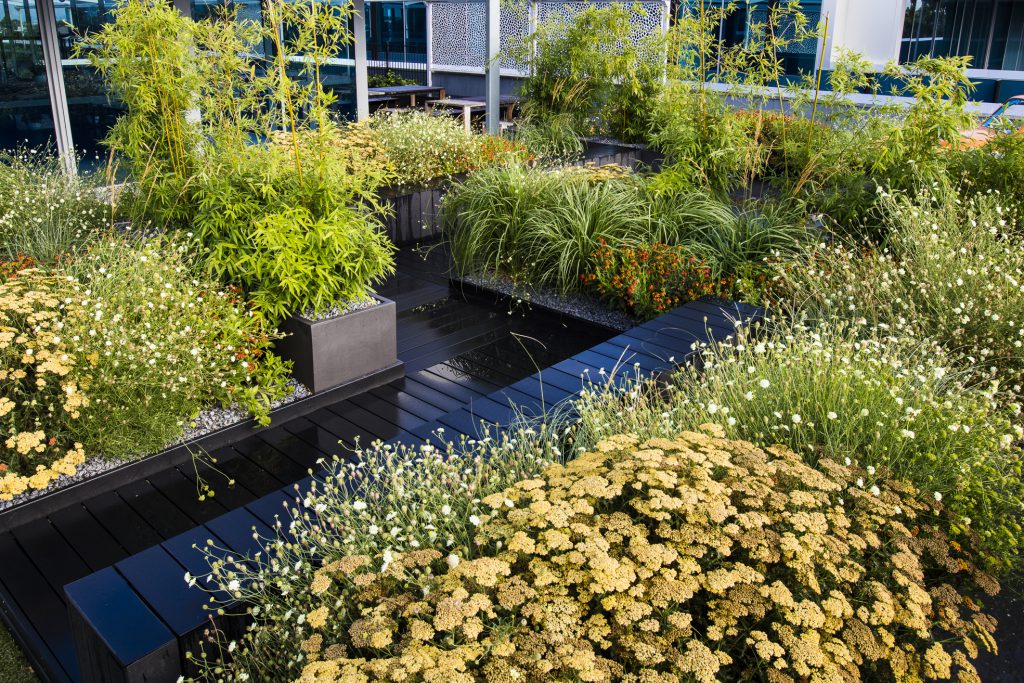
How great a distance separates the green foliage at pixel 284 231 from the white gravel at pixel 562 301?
1.46m

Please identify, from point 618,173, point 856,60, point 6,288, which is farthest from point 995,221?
point 6,288

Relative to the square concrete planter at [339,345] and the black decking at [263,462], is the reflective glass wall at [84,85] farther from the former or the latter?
the square concrete planter at [339,345]

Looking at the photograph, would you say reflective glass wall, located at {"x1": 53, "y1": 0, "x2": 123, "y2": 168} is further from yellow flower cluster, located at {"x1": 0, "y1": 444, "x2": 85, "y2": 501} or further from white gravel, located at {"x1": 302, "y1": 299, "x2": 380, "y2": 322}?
yellow flower cluster, located at {"x1": 0, "y1": 444, "x2": 85, "y2": 501}

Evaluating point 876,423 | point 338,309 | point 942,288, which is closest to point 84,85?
point 338,309

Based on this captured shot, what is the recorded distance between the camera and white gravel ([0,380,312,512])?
333 cm

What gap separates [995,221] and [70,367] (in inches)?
209

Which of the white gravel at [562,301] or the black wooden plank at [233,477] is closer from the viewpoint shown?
the black wooden plank at [233,477]

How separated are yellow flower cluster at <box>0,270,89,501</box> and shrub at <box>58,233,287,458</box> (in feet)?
0.20

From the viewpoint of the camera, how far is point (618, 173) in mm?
6852

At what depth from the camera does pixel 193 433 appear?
384 centimetres

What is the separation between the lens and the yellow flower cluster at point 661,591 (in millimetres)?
1726

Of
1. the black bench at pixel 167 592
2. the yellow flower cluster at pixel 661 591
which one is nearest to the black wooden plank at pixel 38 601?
the black bench at pixel 167 592

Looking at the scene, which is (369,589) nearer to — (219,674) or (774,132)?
(219,674)

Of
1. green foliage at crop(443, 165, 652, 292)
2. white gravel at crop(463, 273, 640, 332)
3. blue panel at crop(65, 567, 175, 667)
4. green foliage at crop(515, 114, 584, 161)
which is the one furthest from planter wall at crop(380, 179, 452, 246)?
blue panel at crop(65, 567, 175, 667)
